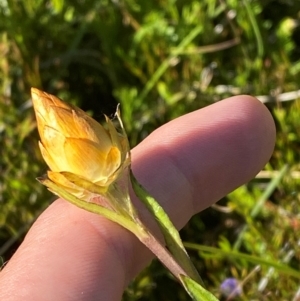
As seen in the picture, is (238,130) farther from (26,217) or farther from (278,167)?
(26,217)

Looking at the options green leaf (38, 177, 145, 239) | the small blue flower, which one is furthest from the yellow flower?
the small blue flower

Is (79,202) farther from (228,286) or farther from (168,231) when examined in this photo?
(228,286)

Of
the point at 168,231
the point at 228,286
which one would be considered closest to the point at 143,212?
the point at 168,231

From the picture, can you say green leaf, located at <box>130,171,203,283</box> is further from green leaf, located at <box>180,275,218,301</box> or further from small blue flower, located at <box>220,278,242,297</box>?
small blue flower, located at <box>220,278,242,297</box>

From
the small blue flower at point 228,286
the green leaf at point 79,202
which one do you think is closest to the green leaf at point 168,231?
the green leaf at point 79,202

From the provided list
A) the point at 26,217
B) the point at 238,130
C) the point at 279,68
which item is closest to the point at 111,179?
the point at 238,130

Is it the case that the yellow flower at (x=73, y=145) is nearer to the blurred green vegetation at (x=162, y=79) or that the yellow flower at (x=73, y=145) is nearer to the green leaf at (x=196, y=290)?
the green leaf at (x=196, y=290)
